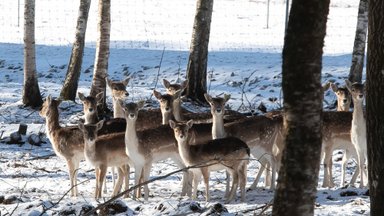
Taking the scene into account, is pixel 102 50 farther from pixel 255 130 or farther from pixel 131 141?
pixel 131 141

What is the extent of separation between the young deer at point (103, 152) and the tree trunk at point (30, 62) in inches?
288

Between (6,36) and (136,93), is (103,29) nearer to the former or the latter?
(136,93)

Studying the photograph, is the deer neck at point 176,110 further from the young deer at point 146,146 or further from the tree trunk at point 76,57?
the tree trunk at point 76,57

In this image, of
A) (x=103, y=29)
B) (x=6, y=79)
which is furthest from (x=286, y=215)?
(x=6, y=79)

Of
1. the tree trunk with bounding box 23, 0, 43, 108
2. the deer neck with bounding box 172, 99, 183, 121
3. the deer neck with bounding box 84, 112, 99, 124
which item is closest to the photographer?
the deer neck with bounding box 84, 112, 99, 124

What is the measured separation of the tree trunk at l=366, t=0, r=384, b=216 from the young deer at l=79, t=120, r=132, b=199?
5578mm

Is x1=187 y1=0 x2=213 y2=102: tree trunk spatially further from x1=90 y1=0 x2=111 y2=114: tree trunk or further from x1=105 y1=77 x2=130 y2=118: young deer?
x1=105 y1=77 x2=130 y2=118: young deer

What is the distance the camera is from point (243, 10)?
46.0 meters

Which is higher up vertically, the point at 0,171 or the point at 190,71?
the point at 190,71

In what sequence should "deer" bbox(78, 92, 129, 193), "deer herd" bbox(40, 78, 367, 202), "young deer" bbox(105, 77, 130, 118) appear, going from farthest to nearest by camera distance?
"young deer" bbox(105, 77, 130, 118) → "deer" bbox(78, 92, 129, 193) → "deer herd" bbox(40, 78, 367, 202)

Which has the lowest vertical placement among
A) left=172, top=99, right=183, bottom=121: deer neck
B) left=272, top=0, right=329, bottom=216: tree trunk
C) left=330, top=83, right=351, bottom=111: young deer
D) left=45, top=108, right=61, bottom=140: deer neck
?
left=45, top=108, right=61, bottom=140: deer neck

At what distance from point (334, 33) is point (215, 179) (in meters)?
24.2

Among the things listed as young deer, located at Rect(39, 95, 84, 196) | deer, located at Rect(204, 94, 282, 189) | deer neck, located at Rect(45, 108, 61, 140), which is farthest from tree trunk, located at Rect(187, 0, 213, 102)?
young deer, located at Rect(39, 95, 84, 196)

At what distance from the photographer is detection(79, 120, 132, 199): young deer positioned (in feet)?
38.7
